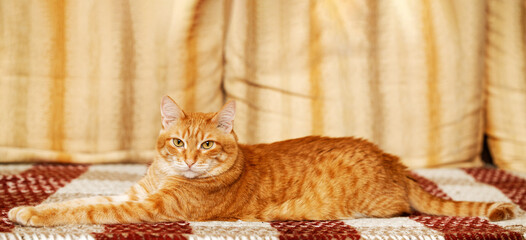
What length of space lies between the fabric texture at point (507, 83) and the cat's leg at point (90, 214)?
1542 millimetres

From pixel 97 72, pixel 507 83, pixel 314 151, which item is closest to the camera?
pixel 314 151

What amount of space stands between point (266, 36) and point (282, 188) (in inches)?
34.8

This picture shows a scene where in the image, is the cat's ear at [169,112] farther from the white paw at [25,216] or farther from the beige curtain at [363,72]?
the beige curtain at [363,72]

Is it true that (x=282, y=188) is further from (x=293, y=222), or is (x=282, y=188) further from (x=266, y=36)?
(x=266, y=36)

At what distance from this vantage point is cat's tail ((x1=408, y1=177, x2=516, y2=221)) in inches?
51.2

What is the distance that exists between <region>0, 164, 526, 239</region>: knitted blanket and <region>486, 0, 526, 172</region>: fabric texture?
24cm

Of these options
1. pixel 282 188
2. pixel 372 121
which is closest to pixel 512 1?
pixel 372 121

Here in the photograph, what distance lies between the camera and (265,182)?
4.49 ft

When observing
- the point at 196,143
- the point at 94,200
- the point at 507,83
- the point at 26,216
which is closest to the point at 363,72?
the point at 507,83

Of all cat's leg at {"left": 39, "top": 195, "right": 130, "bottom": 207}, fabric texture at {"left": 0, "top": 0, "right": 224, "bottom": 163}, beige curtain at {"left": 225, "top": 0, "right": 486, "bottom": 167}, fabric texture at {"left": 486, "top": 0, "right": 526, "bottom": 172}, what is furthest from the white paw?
fabric texture at {"left": 486, "top": 0, "right": 526, "bottom": 172}

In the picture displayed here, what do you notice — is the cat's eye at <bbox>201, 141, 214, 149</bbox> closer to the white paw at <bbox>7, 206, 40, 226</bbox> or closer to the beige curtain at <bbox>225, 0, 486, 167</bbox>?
the white paw at <bbox>7, 206, 40, 226</bbox>

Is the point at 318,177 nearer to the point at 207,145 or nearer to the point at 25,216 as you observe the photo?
the point at 207,145

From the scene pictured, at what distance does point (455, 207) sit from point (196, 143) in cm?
69

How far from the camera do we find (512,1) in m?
2.16
